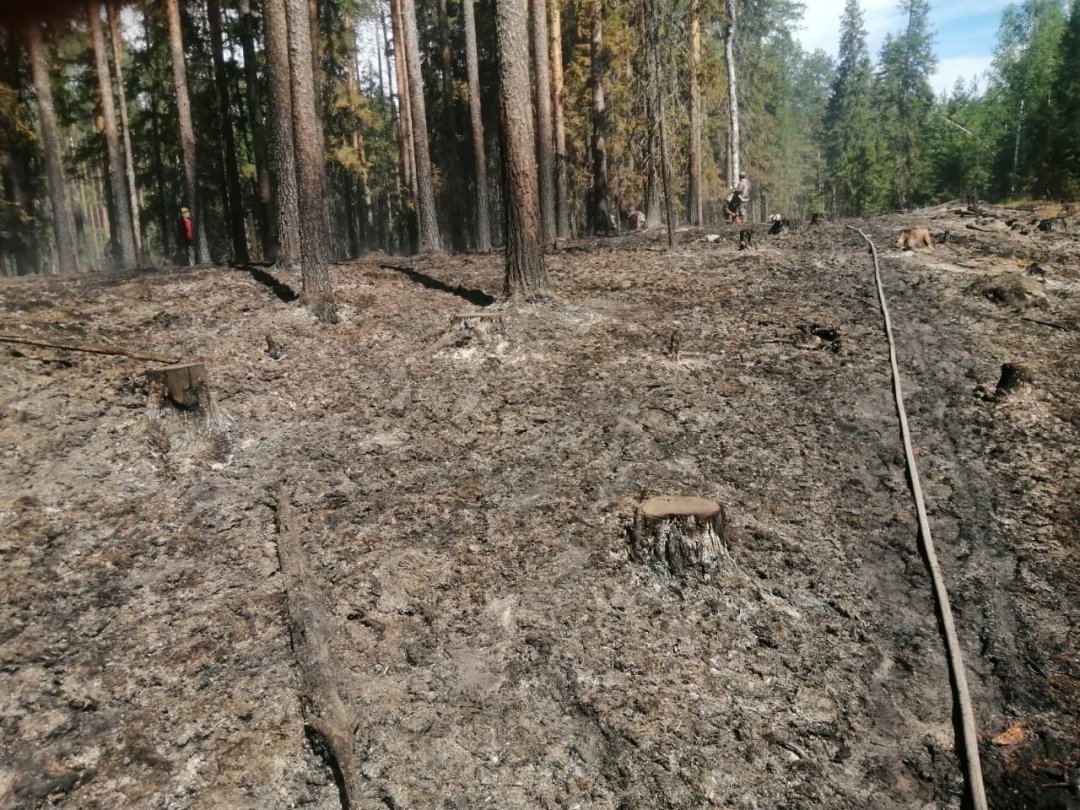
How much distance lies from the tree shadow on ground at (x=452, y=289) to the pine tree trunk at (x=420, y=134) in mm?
4402

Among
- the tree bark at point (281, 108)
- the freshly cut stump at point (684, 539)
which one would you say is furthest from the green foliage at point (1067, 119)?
the freshly cut stump at point (684, 539)

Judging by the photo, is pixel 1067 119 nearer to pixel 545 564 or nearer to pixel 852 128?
pixel 852 128

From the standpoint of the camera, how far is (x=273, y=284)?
35.1ft

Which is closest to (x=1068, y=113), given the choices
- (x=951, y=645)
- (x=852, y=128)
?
(x=852, y=128)

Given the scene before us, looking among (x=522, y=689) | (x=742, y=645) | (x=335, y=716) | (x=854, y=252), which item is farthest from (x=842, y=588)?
(x=854, y=252)

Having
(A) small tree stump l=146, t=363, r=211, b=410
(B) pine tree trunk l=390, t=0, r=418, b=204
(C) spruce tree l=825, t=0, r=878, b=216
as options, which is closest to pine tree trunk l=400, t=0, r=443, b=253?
(B) pine tree trunk l=390, t=0, r=418, b=204

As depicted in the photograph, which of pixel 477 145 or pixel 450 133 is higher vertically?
pixel 450 133

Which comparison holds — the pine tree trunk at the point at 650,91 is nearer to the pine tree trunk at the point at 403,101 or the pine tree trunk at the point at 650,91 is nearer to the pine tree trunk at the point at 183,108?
the pine tree trunk at the point at 183,108

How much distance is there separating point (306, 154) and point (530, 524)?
620 centimetres

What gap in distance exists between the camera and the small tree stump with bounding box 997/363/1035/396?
5953 mm

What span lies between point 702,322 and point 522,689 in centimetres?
571

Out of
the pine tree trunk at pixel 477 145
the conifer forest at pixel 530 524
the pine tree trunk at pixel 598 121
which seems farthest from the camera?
the pine tree trunk at pixel 598 121

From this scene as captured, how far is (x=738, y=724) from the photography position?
3262 millimetres

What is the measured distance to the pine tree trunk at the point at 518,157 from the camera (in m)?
8.13
